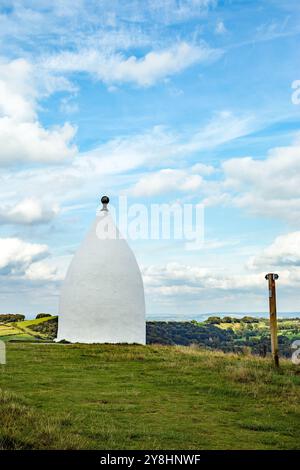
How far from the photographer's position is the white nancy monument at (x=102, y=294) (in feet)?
79.7

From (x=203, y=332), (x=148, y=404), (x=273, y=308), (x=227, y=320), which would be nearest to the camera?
(x=148, y=404)

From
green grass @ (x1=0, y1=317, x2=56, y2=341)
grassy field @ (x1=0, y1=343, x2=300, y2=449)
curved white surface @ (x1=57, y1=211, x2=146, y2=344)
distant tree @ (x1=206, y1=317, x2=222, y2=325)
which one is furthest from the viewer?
distant tree @ (x1=206, y1=317, x2=222, y2=325)

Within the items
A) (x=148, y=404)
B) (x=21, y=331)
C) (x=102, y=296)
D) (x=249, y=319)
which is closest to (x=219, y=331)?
(x=249, y=319)

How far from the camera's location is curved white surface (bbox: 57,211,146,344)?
24281 millimetres

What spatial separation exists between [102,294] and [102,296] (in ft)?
0.33

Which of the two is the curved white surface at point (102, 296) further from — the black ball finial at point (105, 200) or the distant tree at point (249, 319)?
the distant tree at point (249, 319)

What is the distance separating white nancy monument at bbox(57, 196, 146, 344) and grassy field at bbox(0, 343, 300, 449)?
25.4 ft

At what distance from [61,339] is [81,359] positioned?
342 inches

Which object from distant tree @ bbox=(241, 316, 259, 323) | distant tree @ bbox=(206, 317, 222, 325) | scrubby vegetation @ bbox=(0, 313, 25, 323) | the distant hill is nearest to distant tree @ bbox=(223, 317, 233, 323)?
the distant hill

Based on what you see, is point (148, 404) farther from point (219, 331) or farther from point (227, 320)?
point (227, 320)

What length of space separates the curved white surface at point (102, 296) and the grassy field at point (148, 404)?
7.72 m

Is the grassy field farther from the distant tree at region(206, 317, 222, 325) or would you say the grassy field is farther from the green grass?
the distant tree at region(206, 317, 222, 325)

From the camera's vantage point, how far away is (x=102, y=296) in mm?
24375

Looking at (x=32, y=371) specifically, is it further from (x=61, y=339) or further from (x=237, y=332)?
(x=237, y=332)
